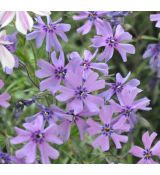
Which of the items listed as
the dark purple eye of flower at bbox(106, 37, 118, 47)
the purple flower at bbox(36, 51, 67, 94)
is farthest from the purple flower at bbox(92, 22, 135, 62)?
the purple flower at bbox(36, 51, 67, 94)

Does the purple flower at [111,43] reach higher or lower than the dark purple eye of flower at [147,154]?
higher

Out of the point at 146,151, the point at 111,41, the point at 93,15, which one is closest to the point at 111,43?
the point at 111,41

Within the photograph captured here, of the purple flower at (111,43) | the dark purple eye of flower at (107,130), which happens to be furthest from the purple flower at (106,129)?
the purple flower at (111,43)

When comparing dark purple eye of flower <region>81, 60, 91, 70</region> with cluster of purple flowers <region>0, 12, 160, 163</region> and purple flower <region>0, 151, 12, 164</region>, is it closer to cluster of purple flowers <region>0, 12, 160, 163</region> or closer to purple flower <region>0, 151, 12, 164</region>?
cluster of purple flowers <region>0, 12, 160, 163</region>

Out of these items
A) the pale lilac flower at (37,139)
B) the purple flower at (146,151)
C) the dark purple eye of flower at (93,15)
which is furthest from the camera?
the dark purple eye of flower at (93,15)

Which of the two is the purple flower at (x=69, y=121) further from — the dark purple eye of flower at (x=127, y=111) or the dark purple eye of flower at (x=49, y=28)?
the dark purple eye of flower at (x=49, y=28)
